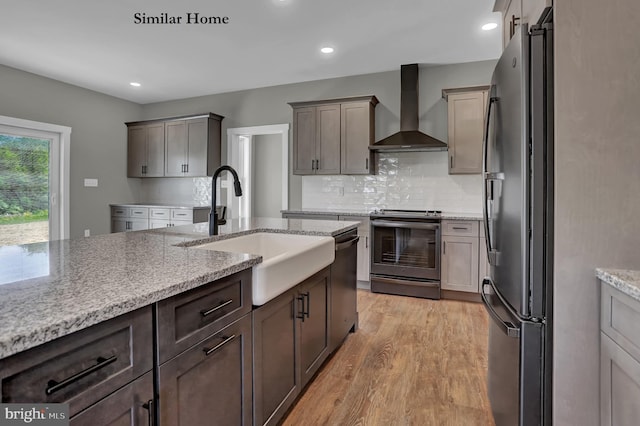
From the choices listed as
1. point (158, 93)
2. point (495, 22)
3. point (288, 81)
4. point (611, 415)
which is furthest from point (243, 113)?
point (611, 415)

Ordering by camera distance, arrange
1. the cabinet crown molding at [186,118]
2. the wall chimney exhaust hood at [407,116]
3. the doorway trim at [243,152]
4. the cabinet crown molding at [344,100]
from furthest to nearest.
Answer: the cabinet crown molding at [186,118] < the doorway trim at [243,152] < the cabinet crown molding at [344,100] < the wall chimney exhaust hood at [407,116]

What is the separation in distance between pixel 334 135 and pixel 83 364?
3887mm

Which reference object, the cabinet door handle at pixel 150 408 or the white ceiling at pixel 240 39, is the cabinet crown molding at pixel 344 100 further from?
the cabinet door handle at pixel 150 408

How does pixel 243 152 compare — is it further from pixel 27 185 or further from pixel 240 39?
pixel 27 185

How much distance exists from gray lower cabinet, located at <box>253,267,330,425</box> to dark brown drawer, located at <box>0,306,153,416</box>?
1.74ft

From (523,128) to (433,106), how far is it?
10.6 feet

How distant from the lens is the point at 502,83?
148 centimetres

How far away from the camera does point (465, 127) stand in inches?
149

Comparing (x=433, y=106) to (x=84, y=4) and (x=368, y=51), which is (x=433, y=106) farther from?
(x=84, y=4)

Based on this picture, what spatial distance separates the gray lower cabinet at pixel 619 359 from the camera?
3.18ft

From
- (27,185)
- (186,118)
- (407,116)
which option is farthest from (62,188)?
(407,116)

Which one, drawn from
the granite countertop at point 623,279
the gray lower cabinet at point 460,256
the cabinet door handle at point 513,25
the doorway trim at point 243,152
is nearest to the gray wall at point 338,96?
the doorway trim at point 243,152

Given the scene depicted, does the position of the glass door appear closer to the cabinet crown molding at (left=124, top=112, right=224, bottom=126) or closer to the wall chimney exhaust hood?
the cabinet crown molding at (left=124, top=112, right=224, bottom=126)

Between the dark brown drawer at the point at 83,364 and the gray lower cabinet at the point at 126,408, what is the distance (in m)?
0.02
